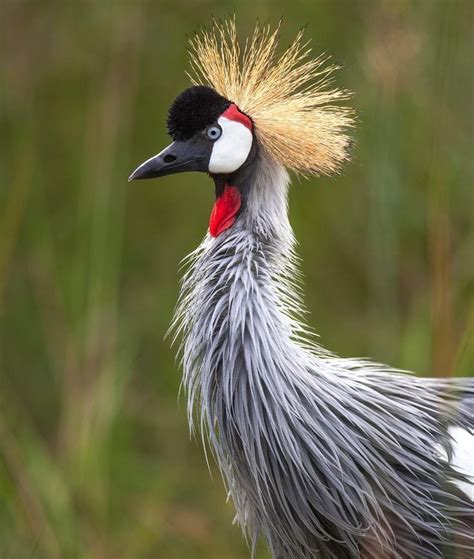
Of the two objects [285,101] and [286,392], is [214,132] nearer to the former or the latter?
[285,101]

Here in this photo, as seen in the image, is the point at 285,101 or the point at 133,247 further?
the point at 133,247

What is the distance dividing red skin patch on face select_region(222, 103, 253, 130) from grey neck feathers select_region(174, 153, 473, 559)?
13 centimetres

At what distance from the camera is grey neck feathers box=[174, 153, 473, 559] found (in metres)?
1.97

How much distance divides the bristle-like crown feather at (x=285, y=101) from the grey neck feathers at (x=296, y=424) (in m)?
0.12

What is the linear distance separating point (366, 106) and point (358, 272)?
0.68 metres

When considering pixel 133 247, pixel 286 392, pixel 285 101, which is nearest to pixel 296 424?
pixel 286 392

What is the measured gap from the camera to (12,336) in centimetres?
407

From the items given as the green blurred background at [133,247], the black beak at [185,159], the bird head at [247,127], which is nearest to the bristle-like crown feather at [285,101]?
the bird head at [247,127]

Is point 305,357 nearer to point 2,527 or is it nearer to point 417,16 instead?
point 2,527

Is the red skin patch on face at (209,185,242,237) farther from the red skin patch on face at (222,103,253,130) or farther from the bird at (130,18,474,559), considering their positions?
the red skin patch on face at (222,103,253,130)

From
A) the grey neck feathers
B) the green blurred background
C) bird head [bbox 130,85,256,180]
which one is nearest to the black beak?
bird head [bbox 130,85,256,180]

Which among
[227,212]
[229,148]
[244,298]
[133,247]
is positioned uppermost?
[229,148]

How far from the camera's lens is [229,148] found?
7.03 ft

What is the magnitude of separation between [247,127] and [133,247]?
207 cm
